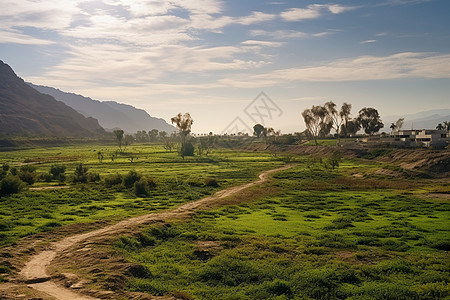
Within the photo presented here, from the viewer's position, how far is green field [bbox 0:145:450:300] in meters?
19.6

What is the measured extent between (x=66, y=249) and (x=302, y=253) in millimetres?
18144

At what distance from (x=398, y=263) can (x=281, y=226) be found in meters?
13.1

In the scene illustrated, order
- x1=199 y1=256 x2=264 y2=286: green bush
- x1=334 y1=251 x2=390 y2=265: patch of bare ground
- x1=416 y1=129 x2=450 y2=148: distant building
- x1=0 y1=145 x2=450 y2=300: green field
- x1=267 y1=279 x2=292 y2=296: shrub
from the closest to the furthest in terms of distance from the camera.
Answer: x1=267 y1=279 x2=292 y2=296: shrub → x1=0 y1=145 x2=450 y2=300: green field → x1=199 y1=256 x2=264 y2=286: green bush → x1=334 y1=251 x2=390 y2=265: patch of bare ground → x1=416 y1=129 x2=450 y2=148: distant building

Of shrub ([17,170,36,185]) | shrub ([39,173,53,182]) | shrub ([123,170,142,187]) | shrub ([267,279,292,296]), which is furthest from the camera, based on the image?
shrub ([39,173,53,182])

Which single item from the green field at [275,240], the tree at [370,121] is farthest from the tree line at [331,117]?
the green field at [275,240]

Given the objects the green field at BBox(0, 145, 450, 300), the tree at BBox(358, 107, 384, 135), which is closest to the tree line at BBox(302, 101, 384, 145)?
the tree at BBox(358, 107, 384, 135)

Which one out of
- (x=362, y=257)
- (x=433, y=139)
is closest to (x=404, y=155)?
(x=433, y=139)

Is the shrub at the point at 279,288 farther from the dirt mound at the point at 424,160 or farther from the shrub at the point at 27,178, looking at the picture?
the dirt mound at the point at 424,160

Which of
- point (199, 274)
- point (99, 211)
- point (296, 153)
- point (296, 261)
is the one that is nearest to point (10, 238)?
point (99, 211)

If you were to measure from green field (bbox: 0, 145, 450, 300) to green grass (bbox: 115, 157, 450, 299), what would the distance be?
0.08 m

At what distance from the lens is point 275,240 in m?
28.6

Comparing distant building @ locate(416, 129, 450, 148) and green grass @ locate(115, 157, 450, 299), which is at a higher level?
distant building @ locate(416, 129, 450, 148)

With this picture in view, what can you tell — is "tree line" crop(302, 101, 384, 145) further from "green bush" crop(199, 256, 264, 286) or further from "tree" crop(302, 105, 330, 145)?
"green bush" crop(199, 256, 264, 286)

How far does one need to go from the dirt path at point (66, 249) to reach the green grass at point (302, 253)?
8.52 feet
